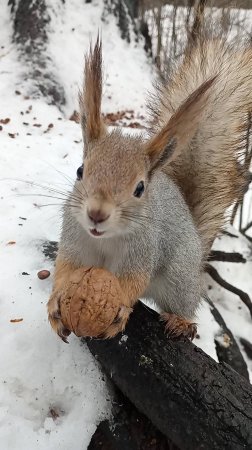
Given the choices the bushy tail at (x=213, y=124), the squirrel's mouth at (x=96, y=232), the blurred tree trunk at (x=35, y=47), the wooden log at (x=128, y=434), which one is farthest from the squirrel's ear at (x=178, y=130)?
the blurred tree trunk at (x=35, y=47)

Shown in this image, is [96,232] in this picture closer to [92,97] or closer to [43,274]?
[92,97]

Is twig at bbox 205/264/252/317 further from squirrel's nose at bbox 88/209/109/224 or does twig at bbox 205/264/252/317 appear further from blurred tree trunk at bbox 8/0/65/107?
blurred tree trunk at bbox 8/0/65/107

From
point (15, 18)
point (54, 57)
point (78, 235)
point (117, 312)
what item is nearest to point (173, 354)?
point (117, 312)

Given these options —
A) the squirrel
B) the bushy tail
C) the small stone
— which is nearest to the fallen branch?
the squirrel

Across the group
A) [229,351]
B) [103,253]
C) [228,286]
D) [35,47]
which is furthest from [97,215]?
[35,47]

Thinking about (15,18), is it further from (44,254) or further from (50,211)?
(44,254)

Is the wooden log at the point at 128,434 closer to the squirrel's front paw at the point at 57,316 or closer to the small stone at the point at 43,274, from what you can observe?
the squirrel's front paw at the point at 57,316
